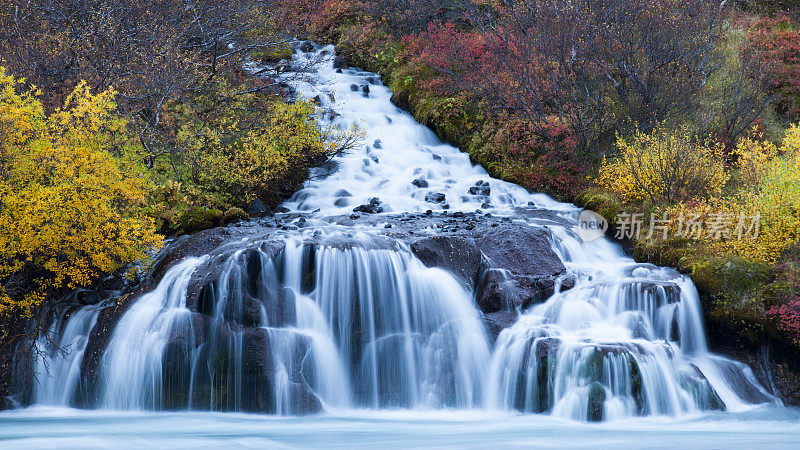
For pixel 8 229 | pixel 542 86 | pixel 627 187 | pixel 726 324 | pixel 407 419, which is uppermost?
pixel 542 86

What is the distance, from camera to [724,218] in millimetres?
11148

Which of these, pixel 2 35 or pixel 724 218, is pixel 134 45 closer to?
pixel 2 35

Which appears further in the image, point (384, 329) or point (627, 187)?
point (627, 187)

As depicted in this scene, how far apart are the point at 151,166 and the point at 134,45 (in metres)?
3.86

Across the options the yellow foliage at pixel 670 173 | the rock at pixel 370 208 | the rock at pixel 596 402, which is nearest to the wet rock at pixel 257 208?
the rock at pixel 370 208

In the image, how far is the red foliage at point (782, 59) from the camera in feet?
61.3

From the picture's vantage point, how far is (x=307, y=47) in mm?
27500

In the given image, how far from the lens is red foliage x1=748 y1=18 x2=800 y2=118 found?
18672mm

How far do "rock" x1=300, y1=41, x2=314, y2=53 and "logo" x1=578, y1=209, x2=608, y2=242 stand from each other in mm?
17845

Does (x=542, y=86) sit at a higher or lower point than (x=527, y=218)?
higher

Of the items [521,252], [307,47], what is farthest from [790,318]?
[307,47]

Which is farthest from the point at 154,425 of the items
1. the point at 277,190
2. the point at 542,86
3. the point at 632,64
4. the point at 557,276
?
the point at 632,64

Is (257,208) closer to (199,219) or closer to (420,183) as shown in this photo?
(199,219)

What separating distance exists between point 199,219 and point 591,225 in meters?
9.95
